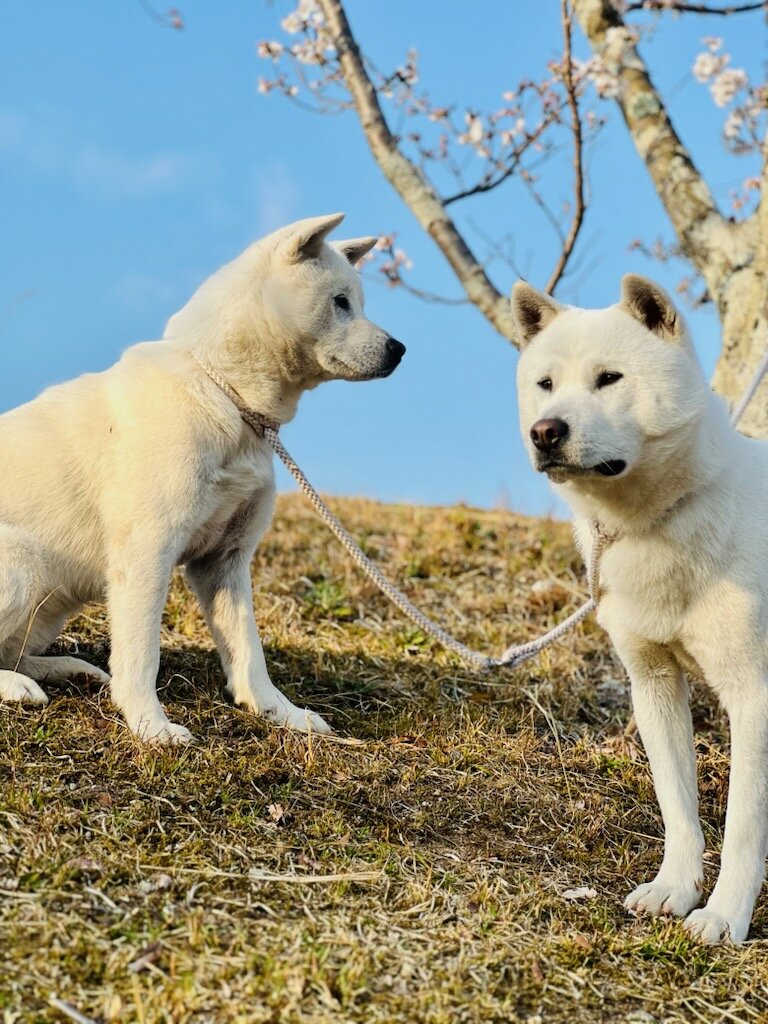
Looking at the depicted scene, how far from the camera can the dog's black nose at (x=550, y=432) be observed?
2965 mm

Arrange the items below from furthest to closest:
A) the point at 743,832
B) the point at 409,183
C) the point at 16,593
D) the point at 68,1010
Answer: the point at 409,183 < the point at 16,593 < the point at 743,832 < the point at 68,1010

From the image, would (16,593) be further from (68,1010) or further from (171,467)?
(68,1010)

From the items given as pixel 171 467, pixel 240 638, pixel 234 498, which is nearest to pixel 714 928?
pixel 240 638

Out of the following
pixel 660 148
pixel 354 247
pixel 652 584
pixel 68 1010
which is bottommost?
pixel 68 1010

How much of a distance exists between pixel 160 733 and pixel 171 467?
3.16 ft

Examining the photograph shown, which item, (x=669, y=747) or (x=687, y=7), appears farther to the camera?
(x=687, y=7)

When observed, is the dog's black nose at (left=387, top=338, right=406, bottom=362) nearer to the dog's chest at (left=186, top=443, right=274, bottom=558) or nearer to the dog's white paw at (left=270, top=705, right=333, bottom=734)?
the dog's chest at (left=186, top=443, right=274, bottom=558)

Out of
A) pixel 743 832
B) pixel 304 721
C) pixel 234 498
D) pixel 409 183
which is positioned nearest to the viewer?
pixel 743 832

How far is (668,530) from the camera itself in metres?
3.35

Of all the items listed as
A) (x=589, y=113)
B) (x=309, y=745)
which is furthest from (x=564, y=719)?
(x=589, y=113)

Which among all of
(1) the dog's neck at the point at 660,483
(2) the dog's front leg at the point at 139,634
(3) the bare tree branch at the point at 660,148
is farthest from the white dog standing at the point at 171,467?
(3) the bare tree branch at the point at 660,148

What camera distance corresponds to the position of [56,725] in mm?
3855

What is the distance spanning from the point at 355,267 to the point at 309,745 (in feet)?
6.44

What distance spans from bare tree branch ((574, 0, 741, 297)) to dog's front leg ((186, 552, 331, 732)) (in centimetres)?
401
